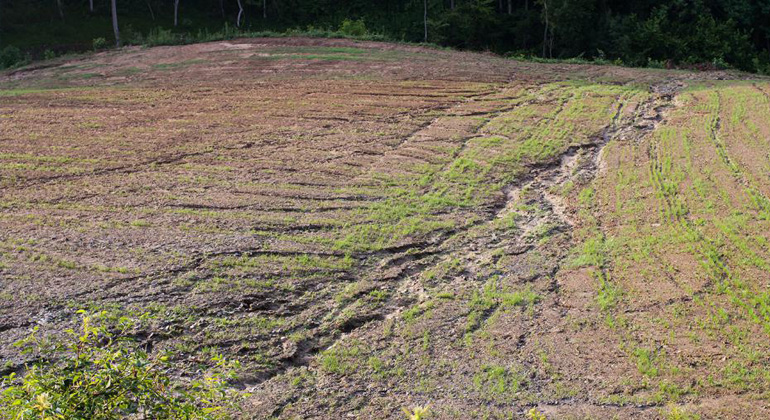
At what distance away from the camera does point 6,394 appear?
414 cm

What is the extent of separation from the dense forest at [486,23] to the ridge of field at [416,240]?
13013mm

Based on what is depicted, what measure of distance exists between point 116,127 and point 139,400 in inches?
571

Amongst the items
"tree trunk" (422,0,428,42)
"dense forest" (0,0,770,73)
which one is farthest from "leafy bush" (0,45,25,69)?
"tree trunk" (422,0,428,42)

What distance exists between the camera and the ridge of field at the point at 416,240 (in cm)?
782

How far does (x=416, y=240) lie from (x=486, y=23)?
29.4 m

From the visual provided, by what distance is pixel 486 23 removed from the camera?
38156 mm

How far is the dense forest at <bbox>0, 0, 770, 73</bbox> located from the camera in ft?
106

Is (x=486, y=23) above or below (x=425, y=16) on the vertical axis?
below

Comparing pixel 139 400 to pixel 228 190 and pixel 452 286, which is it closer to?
pixel 452 286

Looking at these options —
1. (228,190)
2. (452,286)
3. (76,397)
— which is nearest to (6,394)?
(76,397)

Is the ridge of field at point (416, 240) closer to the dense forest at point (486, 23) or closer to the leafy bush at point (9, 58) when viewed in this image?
the leafy bush at point (9, 58)

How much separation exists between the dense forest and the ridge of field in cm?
1301

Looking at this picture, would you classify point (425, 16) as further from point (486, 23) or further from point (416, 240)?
point (416, 240)

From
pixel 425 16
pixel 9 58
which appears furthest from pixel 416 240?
pixel 425 16
